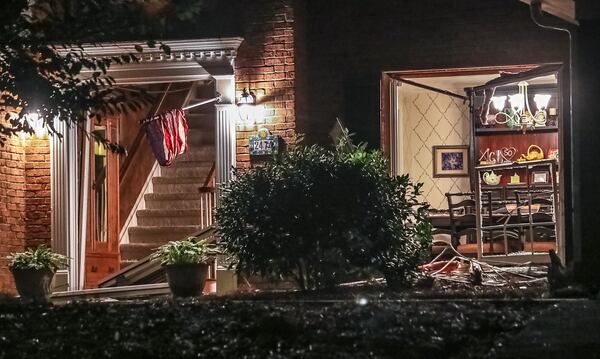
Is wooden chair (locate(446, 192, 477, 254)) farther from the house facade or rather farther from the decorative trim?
the decorative trim

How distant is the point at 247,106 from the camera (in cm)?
1446

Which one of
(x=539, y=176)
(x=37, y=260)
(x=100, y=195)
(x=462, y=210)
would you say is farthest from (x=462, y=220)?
(x=100, y=195)

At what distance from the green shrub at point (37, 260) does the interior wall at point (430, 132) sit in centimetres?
513

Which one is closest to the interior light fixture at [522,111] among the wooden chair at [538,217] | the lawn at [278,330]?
the wooden chair at [538,217]

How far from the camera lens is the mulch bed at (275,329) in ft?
25.1

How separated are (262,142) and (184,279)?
224 cm

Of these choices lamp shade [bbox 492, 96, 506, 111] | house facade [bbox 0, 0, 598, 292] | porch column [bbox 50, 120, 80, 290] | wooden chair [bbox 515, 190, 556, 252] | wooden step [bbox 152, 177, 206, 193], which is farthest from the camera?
wooden step [bbox 152, 177, 206, 193]

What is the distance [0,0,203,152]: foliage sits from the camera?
9.42m

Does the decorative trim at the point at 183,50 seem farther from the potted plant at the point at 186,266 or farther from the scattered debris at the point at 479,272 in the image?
the scattered debris at the point at 479,272

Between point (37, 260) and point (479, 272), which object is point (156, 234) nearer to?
point (37, 260)

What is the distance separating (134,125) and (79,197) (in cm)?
314

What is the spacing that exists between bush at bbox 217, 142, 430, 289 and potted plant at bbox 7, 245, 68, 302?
3914mm

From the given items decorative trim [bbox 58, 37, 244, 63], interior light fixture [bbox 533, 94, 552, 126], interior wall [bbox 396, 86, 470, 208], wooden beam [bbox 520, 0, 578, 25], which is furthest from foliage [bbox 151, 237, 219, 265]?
interior light fixture [bbox 533, 94, 552, 126]

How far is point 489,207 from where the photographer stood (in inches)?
547
